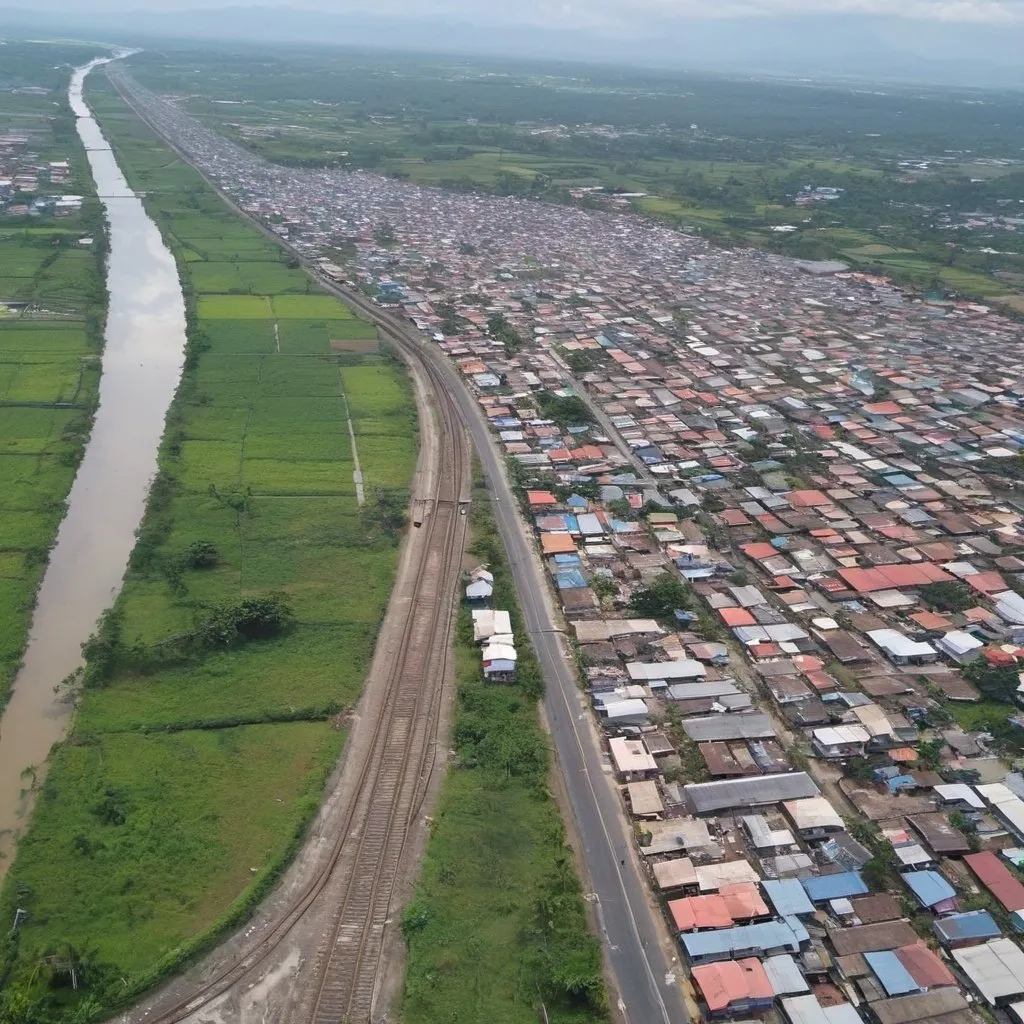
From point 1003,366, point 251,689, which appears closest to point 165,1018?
point 251,689

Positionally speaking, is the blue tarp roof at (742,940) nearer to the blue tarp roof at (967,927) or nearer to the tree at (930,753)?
the blue tarp roof at (967,927)

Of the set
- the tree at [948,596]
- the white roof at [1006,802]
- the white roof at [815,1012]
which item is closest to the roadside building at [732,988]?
the white roof at [815,1012]

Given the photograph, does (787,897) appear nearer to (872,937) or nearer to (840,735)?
(872,937)

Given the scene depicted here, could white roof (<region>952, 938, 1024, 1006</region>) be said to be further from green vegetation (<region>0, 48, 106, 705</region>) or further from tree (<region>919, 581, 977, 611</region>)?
green vegetation (<region>0, 48, 106, 705</region>)

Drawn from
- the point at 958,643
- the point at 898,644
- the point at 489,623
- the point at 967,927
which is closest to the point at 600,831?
the point at 489,623

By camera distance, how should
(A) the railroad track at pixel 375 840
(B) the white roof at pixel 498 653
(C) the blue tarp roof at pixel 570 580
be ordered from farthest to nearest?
(C) the blue tarp roof at pixel 570 580 → (B) the white roof at pixel 498 653 → (A) the railroad track at pixel 375 840

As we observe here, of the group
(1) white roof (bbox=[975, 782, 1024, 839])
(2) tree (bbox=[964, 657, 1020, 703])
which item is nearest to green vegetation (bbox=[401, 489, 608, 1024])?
(1) white roof (bbox=[975, 782, 1024, 839])
